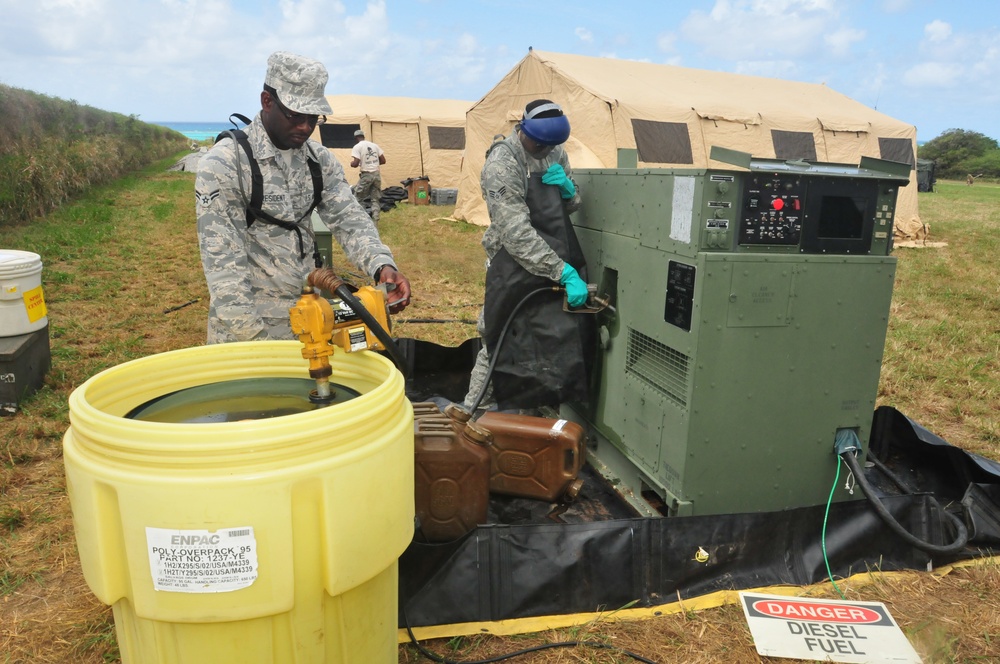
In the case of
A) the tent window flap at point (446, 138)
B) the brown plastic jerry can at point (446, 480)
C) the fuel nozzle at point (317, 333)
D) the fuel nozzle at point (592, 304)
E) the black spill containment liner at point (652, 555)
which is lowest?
the black spill containment liner at point (652, 555)

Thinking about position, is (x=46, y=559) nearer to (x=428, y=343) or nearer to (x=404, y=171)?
(x=428, y=343)

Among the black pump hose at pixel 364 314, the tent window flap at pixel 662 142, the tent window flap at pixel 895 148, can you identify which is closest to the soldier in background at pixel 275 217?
the black pump hose at pixel 364 314

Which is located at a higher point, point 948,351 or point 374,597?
point 374,597

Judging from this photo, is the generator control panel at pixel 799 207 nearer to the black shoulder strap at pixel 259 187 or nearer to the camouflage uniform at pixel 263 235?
the camouflage uniform at pixel 263 235

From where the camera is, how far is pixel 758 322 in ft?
8.73

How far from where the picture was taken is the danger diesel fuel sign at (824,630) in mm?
2283

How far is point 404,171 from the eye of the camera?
17906 millimetres

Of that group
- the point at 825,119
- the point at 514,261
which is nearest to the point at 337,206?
the point at 514,261

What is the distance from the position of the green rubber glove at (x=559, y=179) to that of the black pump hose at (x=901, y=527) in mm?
1774

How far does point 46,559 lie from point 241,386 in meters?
1.69

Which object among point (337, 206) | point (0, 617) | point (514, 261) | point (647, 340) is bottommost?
point (0, 617)

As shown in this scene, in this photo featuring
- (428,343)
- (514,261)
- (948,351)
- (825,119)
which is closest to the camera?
(514,261)

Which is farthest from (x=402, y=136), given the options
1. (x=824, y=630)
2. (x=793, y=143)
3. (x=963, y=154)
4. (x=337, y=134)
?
(x=963, y=154)

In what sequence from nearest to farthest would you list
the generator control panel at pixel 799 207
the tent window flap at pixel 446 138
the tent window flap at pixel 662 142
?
the generator control panel at pixel 799 207, the tent window flap at pixel 662 142, the tent window flap at pixel 446 138
